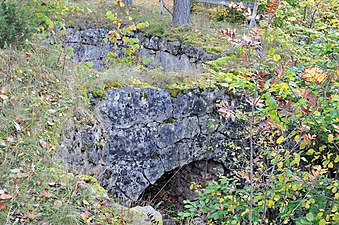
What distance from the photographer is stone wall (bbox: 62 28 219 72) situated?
8062 millimetres

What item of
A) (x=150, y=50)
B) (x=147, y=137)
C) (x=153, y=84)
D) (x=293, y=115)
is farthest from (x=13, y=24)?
(x=150, y=50)

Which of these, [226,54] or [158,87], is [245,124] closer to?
[158,87]

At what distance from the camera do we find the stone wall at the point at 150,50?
806 cm

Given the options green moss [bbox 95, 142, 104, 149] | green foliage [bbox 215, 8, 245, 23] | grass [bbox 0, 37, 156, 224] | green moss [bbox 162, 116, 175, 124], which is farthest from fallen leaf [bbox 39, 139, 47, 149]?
green foliage [bbox 215, 8, 245, 23]

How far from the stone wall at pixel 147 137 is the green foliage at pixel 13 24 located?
3.86 ft

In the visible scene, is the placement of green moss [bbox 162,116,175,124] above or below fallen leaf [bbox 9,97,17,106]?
below

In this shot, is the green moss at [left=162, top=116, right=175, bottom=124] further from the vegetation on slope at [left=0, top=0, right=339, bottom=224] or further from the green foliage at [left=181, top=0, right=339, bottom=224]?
the green foliage at [left=181, top=0, right=339, bottom=224]

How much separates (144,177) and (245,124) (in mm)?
1763

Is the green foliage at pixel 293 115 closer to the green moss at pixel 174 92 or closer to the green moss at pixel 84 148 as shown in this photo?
the green moss at pixel 174 92

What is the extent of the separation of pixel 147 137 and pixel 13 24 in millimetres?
2211

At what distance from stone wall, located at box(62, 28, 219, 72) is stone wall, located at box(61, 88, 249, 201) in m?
2.34

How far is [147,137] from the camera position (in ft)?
16.8

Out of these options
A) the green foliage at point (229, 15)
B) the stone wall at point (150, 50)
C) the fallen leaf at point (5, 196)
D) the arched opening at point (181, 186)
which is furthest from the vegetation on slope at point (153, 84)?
the green foliage at point (229, 15)

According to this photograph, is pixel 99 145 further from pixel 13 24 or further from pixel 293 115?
pixel 293 115
